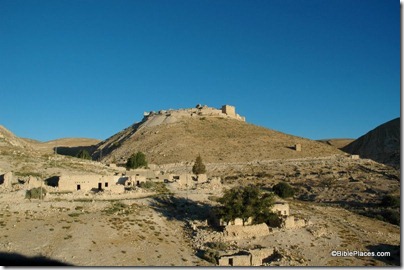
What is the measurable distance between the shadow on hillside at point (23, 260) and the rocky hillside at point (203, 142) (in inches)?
1729

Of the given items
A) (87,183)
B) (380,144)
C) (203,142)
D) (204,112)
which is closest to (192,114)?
(204,112)

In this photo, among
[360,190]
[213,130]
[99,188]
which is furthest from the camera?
[213,130]

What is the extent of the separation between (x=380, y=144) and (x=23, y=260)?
84815 millimetres

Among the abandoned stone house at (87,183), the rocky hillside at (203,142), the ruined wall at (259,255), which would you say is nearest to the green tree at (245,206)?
the ruined wall at (259,255)

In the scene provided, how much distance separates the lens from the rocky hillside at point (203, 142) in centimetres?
6350

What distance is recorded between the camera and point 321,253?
65.0ft

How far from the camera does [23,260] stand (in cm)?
1611

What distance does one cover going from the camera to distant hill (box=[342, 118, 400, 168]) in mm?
81812

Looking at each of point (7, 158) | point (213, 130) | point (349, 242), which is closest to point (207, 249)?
point (349, 242)

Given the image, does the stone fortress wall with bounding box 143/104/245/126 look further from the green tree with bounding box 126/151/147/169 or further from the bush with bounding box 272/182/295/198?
the bush with bounding box 272/182/295/198

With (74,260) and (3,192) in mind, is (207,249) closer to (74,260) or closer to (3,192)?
(74,260)

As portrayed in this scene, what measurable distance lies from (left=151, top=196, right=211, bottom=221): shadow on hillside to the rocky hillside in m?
33.9

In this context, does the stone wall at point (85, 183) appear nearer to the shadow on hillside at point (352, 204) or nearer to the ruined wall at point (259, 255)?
the ruined wall at point (259, 255)

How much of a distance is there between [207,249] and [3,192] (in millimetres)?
11466
